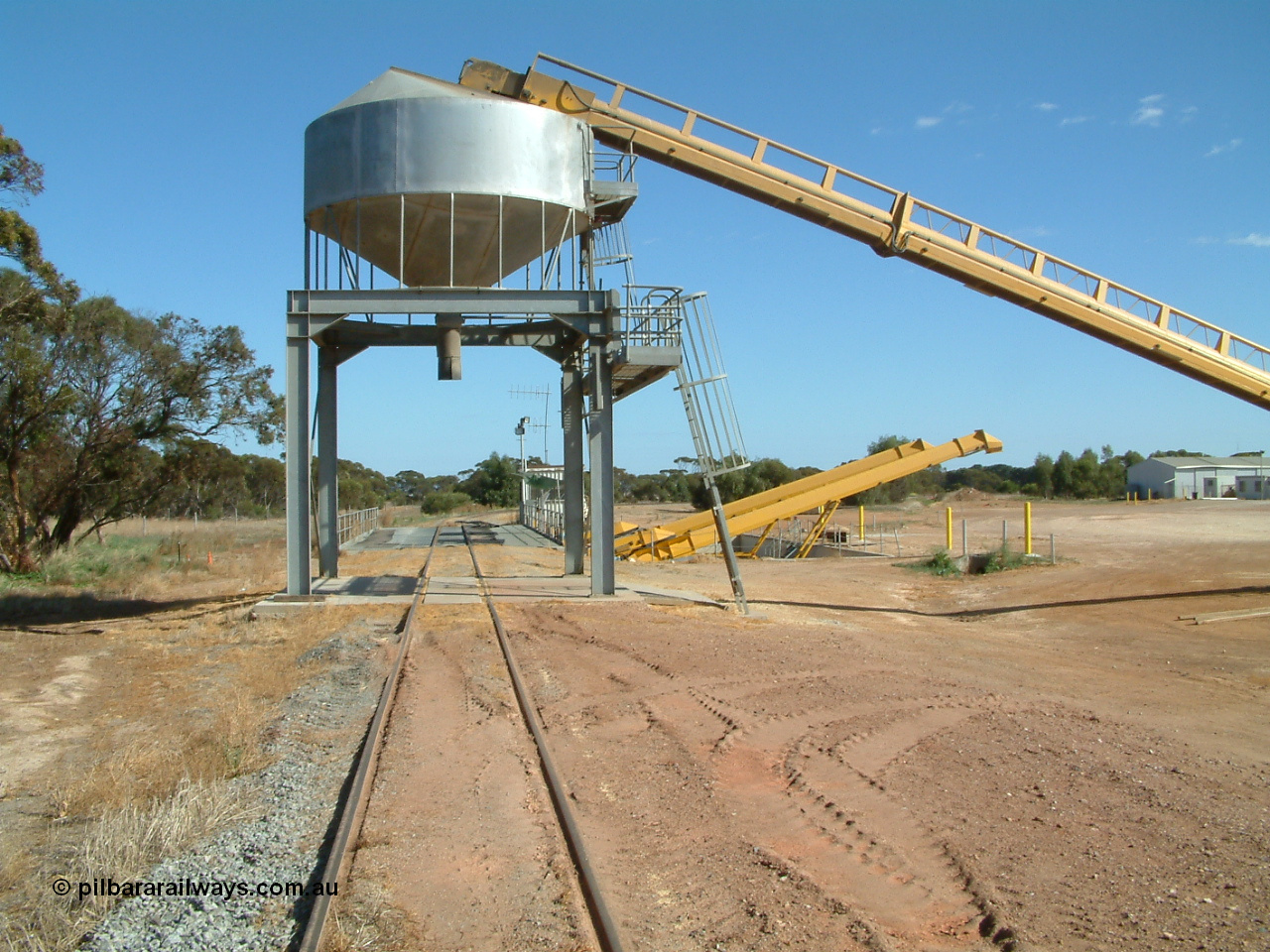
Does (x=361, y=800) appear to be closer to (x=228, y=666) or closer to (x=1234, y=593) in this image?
(x=228, y=666)

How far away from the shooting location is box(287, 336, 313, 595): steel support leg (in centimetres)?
1619

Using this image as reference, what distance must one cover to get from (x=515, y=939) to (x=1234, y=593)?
1909cm

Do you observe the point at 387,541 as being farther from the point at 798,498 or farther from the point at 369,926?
the point at 369,926

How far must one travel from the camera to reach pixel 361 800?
21.9 feet

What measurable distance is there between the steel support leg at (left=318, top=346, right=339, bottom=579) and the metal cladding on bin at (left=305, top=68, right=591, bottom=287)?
2791mm

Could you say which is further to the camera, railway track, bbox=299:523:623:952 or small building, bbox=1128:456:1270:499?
small building, bbox=1128:456:1270:499

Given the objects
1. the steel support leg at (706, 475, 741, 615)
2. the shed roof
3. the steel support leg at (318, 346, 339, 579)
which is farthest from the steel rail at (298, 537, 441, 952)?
the shed roof

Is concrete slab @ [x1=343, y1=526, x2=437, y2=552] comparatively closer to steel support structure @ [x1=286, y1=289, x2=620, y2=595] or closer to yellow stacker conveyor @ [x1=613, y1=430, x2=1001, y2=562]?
yellow stacker conveyor @ [x1=613, y1=430, x2=1001, y2=562]

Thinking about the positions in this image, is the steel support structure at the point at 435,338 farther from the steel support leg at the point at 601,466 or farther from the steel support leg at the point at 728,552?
the steel support leg at the point at 728,552

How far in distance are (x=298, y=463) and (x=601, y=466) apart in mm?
5049

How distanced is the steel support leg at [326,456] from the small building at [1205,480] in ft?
239

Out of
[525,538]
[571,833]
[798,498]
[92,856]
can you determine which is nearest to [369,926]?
[571,833]

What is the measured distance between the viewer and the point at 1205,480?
263ft

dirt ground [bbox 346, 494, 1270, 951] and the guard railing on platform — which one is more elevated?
the guard railing on platform
